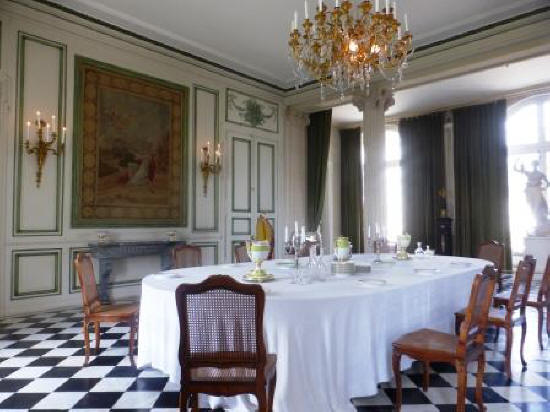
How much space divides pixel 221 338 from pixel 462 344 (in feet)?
4.19

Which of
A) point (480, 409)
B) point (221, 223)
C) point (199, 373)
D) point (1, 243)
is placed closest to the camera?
point (199, 373)

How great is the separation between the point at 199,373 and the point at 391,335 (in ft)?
3.76

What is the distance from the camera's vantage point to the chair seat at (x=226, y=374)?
179 centimetres

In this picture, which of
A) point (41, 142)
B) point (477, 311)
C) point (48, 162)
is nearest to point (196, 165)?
point (48, 162)

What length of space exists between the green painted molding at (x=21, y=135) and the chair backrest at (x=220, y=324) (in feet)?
12.7

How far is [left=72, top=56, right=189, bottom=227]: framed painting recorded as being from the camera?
525 cm

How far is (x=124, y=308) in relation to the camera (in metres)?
3.27

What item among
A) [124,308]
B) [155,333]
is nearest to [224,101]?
[124,308]

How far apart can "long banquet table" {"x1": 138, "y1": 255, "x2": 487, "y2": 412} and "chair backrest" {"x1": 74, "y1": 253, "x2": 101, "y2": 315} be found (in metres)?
0.64

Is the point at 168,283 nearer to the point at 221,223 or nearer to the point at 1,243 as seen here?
the point at 1,243

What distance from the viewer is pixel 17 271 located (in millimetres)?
4656

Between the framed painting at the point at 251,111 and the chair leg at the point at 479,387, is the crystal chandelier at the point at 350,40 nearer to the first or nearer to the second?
the chair leg at the point at 479,387

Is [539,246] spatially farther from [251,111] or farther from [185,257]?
[185,257]

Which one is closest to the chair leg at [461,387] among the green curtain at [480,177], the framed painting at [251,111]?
the framed painting at [251,111]
